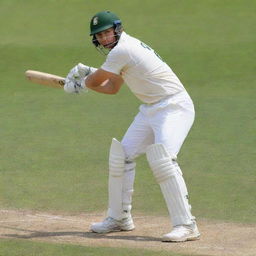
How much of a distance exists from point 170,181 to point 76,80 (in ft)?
3.94

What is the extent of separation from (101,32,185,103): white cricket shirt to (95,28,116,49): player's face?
0.08 metres

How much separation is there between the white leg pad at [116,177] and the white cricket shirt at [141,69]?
0.45m

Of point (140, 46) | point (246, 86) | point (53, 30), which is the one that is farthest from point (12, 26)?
point (140, 46)

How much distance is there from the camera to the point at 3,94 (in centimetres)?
1474

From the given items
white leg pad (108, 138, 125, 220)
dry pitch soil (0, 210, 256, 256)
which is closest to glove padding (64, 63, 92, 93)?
white leg pad (108, 138, 125, 220)

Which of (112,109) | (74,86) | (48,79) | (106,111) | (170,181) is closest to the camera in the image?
(170,181)

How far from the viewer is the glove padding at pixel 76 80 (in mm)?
7340

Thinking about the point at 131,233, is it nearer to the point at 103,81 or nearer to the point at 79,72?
the point at 103,81

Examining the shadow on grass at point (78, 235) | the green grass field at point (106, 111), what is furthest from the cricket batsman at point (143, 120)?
the green grass field at point (106, 111)

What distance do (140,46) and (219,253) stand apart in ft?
5.75

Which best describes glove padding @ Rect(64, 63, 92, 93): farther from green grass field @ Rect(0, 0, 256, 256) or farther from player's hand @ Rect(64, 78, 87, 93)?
green grass field @ Rect(0, 0, 256, 256)

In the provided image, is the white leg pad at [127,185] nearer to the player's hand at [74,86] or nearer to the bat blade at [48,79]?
the player's hand at [74,86]

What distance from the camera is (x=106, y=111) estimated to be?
13.1 meters

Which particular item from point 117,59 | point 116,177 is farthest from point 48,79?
point 116,177
